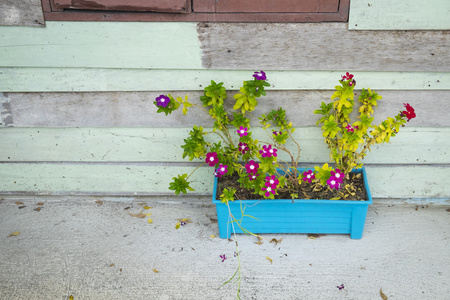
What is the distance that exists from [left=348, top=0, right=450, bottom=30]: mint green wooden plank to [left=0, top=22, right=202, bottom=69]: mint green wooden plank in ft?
2.97

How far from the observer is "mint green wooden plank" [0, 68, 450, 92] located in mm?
2229

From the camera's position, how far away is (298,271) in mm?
2061

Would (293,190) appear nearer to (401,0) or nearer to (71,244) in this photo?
(401,0)

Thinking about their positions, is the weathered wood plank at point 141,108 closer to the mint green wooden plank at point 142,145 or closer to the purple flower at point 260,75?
the mint green wooden plank at point 142,145

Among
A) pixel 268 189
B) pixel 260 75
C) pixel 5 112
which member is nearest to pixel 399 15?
pixel 260 75

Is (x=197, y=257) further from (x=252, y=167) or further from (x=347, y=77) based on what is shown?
(x=347, y=77)

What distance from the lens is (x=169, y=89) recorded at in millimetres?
2303

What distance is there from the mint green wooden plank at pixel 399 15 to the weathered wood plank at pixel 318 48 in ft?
0.13

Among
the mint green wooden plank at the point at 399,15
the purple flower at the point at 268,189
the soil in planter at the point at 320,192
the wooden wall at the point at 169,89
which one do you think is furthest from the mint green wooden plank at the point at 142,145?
the mint green wooden plank at the point at 399,15

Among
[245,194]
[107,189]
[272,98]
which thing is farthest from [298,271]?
[107,189]

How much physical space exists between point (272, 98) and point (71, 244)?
4.87 ft

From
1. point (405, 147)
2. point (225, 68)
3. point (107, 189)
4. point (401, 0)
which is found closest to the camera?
point (401, 0)

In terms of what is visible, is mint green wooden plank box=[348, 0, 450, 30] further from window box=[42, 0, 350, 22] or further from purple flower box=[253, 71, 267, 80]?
purple flower box=[253, 71, 267, 80]

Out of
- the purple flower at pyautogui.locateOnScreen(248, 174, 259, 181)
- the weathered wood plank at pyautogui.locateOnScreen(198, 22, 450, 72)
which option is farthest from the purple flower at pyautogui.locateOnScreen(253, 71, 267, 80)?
the purple flower at pyautogui.locateOnScreen(248, 174, 259, 181)
